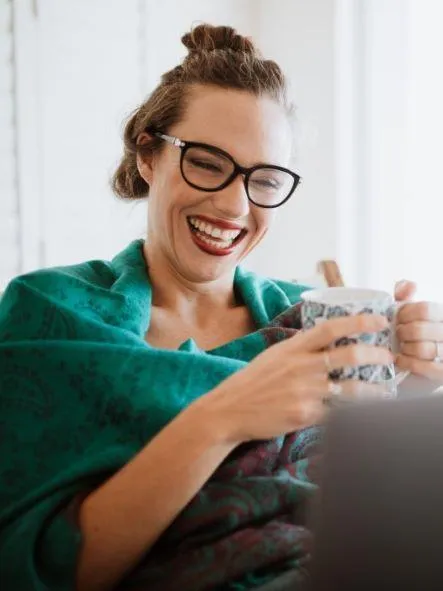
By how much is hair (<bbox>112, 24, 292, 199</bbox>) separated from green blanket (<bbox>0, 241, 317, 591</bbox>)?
1.22ft

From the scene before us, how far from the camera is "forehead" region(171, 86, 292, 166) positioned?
1073 mm

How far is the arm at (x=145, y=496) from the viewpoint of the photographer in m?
0.72

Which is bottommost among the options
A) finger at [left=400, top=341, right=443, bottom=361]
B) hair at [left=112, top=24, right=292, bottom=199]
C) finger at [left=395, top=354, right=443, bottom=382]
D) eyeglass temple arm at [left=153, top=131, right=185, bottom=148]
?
finger at [left=395, top=354, right=443, bottom=382]

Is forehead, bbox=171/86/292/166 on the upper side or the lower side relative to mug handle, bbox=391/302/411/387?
upper

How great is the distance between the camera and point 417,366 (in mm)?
846

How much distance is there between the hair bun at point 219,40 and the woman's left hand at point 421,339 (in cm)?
67

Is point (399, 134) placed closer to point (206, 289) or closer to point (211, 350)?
point (206, 289)

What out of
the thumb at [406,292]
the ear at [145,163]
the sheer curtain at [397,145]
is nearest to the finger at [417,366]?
the thumb at [406,292]

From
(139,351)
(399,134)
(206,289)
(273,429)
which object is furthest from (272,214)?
(399,134)

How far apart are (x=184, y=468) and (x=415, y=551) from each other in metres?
0.32

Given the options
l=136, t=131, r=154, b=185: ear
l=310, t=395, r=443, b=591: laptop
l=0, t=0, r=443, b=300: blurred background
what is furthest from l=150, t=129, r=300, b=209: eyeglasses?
l=0, t=0, r=443, b=300: blurred background

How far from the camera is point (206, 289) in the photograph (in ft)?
4.04

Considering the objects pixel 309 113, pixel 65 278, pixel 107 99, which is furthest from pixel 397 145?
pixel 65 278

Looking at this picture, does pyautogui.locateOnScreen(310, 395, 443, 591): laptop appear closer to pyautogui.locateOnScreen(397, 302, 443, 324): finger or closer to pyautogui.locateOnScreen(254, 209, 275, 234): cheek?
pyautogui.locateOnScreen(397, 302, 443, 324): finger
